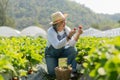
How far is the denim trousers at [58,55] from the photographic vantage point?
25.8ft

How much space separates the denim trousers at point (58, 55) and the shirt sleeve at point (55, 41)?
28 cm

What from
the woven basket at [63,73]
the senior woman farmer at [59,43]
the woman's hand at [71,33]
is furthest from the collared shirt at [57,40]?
the woven basket at [63,73]

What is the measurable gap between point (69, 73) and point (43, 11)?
131 metres

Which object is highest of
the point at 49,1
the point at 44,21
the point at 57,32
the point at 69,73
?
the point at 49,1

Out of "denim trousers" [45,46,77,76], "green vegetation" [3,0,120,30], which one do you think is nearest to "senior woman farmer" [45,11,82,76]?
"denim trousers" [45,46,77,76]

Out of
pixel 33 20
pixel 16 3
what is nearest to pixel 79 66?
pixel 33 20

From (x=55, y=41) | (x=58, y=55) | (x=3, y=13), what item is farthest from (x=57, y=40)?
(x=3, y=13)

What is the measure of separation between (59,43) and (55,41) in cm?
13

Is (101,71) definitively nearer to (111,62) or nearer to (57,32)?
(111,62)

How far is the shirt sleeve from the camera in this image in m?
7.51

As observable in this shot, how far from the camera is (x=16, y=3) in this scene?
146 meters

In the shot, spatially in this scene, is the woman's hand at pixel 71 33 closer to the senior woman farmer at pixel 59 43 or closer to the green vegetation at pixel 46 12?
the senior woman farmer at pixel 59 43

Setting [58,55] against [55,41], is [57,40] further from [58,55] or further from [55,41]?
[58,55]

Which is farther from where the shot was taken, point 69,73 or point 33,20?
point 33,20
